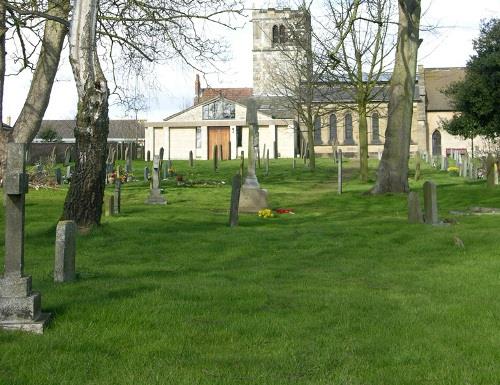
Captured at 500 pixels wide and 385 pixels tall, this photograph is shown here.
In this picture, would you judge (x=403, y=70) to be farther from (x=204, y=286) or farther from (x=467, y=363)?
(x=467, y=363)

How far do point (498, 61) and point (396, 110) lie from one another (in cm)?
945

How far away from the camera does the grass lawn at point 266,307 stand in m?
4.42

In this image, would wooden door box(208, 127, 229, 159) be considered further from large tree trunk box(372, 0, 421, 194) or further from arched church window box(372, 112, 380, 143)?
large tree trunk box(372, 0, 421, 194)

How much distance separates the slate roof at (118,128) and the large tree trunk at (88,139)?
2570 inches

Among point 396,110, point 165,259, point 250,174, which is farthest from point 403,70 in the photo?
point 165,259

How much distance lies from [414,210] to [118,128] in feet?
249

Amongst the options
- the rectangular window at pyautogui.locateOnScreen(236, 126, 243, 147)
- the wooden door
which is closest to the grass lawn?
the rectangular window at pyautogui.locateOnScreen(236, 126, 243, 147)

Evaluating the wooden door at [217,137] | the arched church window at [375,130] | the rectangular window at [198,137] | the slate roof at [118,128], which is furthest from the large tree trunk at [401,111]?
the slate roof at [118,128]

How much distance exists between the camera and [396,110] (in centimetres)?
2053

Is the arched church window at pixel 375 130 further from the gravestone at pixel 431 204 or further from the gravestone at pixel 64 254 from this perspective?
the gravestone at pixel 64 254

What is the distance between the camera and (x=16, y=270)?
18.0 feet

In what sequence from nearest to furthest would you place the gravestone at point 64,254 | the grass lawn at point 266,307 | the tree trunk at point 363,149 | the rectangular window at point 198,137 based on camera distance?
the grass lawn at point 266,307
the gravestone at point 64,254
the tree trunk at point 363,149
the rectangular window at point 198,137

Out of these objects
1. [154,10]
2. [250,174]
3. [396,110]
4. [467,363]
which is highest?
[154,10]

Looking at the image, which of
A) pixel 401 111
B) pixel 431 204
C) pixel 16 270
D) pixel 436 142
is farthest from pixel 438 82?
pixel 16 270
